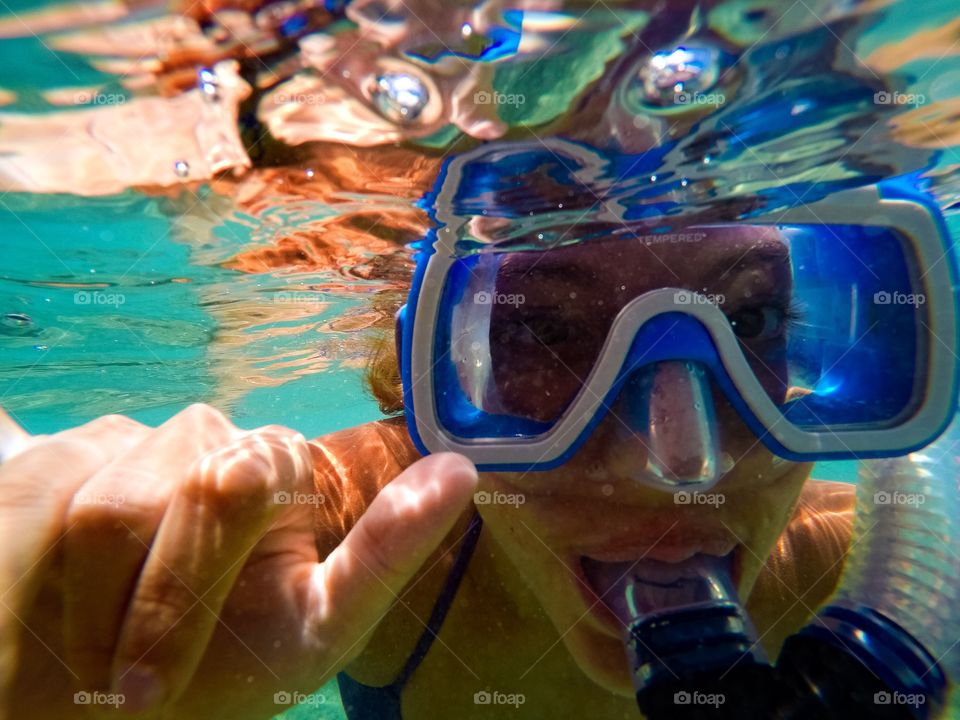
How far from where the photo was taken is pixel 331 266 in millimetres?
6539

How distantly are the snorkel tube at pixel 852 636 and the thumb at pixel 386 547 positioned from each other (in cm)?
95

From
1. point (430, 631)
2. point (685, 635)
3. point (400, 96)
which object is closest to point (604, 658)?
point (685, 635)

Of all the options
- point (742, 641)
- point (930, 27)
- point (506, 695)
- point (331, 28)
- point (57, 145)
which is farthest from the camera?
point (506, 695)

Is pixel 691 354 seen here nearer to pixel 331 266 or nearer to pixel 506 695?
pixel 506 695

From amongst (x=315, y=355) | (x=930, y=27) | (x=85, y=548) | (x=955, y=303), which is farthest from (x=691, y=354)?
(x=315, y=355)

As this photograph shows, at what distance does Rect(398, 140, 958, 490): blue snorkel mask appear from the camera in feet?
8.18

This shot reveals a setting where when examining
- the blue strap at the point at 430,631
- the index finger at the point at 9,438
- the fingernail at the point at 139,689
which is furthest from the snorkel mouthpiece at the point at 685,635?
the index finger at the point at 9,438

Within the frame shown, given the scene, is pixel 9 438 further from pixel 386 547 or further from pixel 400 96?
pixel 400 96

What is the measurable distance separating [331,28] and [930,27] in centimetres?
284

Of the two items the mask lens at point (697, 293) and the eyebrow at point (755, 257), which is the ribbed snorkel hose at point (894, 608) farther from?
the eyebrow at point (755, 257)

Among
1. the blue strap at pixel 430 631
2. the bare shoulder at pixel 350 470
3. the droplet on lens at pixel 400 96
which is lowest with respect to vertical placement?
the blue strap at pixel 430 631

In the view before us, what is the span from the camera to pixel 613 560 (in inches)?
97.3

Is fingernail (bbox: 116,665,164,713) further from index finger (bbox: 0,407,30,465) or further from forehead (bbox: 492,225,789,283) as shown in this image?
forehead (bbox: 492,225,789,283)

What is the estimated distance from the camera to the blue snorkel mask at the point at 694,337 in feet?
8.18
